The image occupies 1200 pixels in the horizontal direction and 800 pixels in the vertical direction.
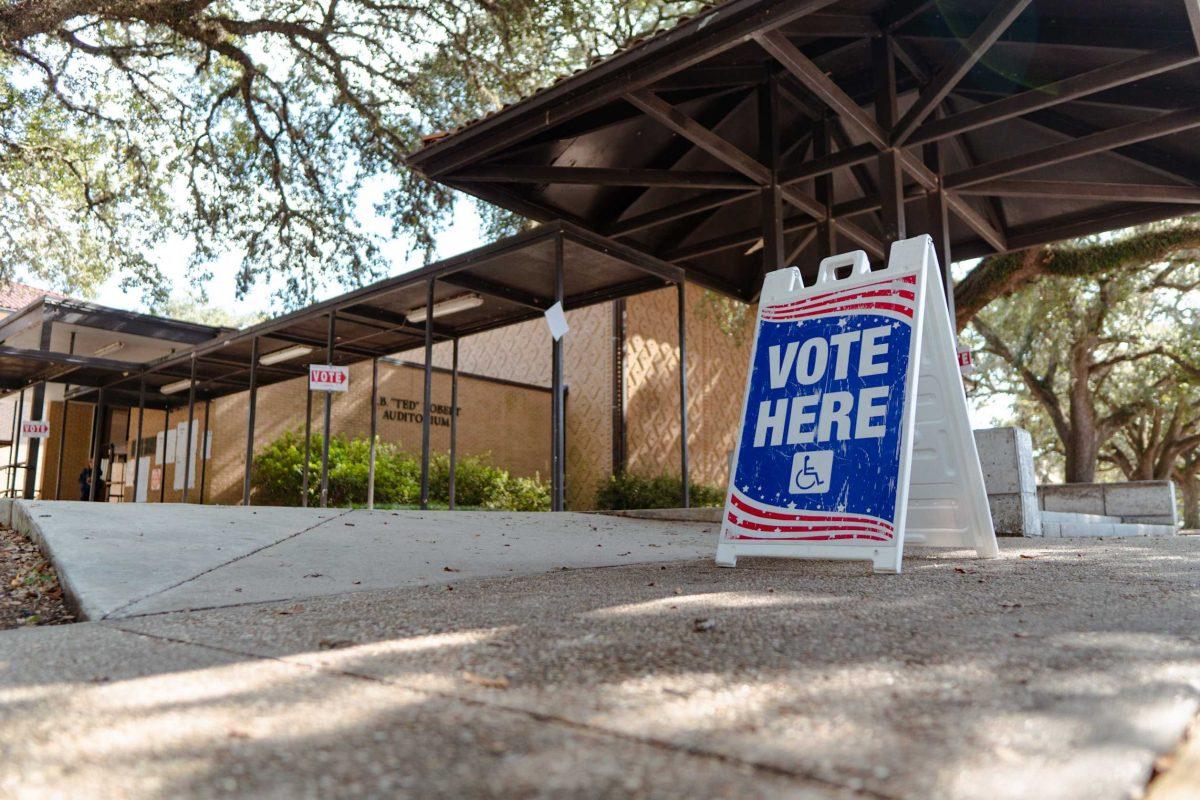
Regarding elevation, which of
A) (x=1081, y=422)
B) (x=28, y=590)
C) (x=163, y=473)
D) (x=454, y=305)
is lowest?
(x=28, y=590)

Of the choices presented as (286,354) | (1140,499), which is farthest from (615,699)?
(286,354)

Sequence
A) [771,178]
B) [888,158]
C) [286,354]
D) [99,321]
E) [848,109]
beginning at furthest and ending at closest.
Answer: [99,321] → [286,354] → [771,178] → [888,158] → [848,109]

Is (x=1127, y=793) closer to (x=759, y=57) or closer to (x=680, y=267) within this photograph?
(x=759, y=57)

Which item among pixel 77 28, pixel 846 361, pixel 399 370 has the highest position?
pixel 77 28

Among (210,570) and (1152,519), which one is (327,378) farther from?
(1152,519)

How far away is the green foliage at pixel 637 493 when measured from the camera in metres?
12.9

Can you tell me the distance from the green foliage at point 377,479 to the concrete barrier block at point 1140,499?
8.63m

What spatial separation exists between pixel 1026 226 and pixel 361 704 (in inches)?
370

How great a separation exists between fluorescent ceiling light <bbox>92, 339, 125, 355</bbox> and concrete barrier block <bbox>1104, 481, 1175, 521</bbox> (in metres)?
18.6

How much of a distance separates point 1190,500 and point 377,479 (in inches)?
990

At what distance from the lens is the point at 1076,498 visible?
10.2 m

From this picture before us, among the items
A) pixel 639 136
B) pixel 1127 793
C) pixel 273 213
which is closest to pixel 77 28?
pixel 273 213

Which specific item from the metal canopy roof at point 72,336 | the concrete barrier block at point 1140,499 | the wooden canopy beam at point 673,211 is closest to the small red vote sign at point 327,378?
the wooden canopy beam at point 673,211

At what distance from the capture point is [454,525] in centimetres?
602
